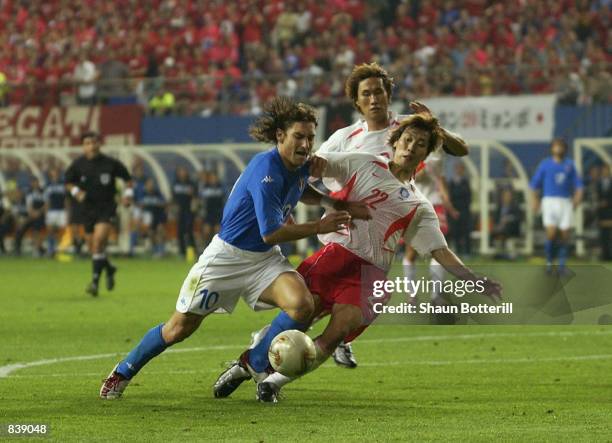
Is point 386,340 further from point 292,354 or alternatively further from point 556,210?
point 556,210

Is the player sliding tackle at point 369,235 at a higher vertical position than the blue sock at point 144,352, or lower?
higher

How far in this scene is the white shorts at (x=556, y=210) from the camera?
76.0ft

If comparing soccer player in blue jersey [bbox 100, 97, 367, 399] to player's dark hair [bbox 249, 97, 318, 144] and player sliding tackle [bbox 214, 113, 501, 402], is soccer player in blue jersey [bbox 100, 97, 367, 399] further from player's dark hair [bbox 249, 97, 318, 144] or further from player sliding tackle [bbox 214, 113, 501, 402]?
player sliding tackle [bbox 214, 113, 501, 402]

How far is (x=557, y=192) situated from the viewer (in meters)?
23.1

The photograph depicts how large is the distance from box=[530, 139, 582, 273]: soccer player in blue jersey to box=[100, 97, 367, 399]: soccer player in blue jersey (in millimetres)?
14157

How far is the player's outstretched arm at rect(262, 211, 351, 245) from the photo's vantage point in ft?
27.6

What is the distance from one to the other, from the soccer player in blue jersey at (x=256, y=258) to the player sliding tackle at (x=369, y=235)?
0.96ft

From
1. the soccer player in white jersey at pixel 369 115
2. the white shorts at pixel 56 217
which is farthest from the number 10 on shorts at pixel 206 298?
the white shorts at pixel 56 217

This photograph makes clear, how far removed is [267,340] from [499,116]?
19507mm

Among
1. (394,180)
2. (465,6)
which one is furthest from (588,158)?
(394,180)

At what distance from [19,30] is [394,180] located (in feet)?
97.5

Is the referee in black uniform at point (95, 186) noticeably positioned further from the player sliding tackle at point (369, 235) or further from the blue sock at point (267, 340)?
the blue sock at point (267, 340)

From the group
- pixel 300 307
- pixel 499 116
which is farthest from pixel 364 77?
pixel 499 116

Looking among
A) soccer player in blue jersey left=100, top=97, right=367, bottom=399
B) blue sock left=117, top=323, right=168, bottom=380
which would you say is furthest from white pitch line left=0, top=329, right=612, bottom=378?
soccer player in blue jersey left=100, top=97, right=367, bottom=399
